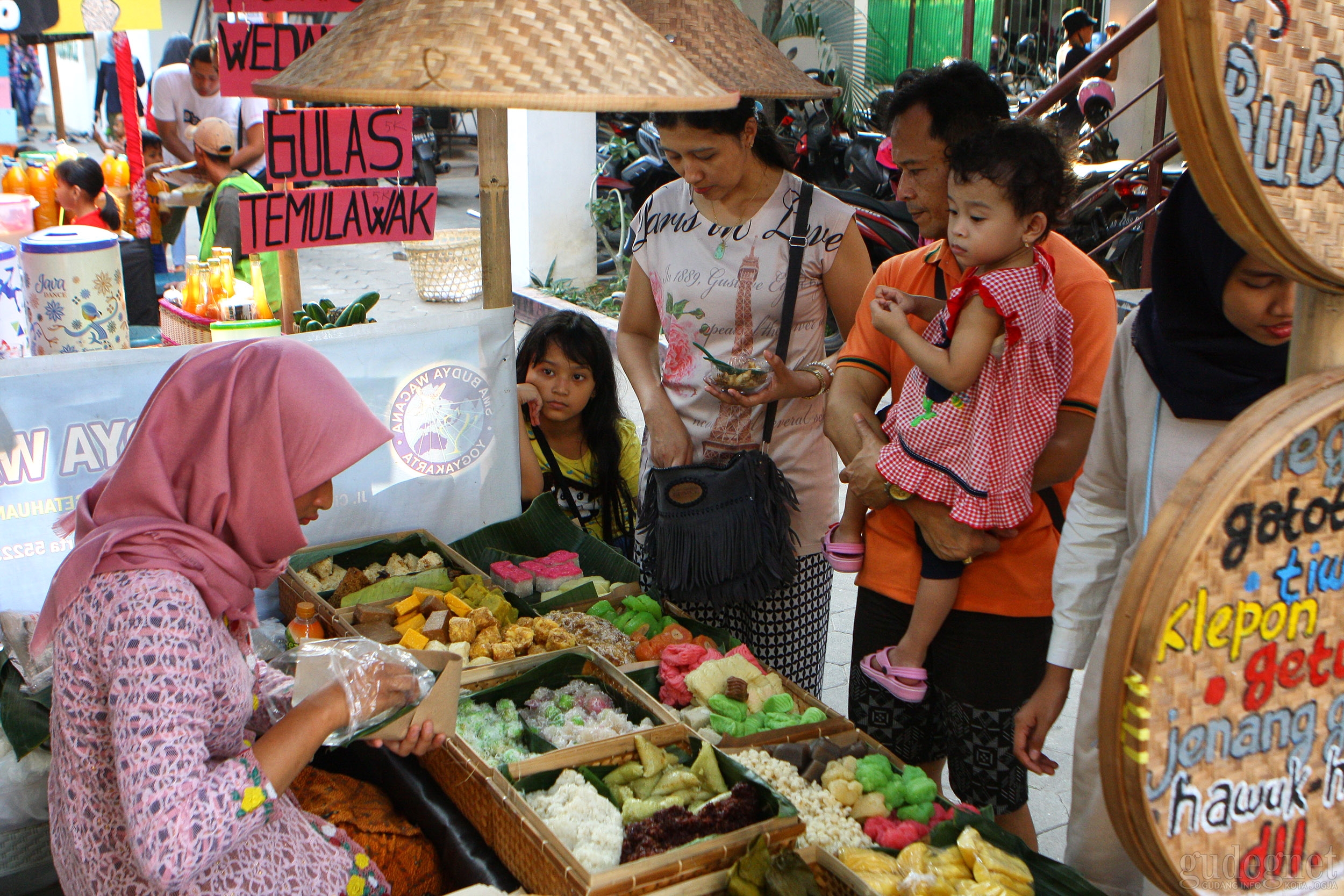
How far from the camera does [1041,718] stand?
1.65m

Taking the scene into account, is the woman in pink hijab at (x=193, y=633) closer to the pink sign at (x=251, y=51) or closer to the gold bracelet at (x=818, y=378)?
the gold bracelet at (x=818, y=378)

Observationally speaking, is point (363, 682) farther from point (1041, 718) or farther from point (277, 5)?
point (277, 5)

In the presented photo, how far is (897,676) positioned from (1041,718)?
49 cm

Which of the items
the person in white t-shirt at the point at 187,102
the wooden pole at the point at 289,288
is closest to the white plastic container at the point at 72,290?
the wooden pole at the point at 289,288

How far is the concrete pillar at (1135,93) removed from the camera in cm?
1107

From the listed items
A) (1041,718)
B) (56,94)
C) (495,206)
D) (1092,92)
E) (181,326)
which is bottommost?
(1041,718)

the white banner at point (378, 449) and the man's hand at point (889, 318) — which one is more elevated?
the man's hand at point (889, 318)

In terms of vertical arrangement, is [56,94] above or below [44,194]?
above

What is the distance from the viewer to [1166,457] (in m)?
1.46

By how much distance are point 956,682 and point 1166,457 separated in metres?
0.79

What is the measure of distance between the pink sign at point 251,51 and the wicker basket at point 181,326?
3.88ft

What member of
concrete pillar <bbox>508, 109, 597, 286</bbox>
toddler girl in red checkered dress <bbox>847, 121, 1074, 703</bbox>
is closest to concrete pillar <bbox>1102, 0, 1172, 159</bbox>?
concrete pillar <bbox>508, 109, 597, 286</bbox>

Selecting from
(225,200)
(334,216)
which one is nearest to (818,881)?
(334,216)

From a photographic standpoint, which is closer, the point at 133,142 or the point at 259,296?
the point at 259,296
